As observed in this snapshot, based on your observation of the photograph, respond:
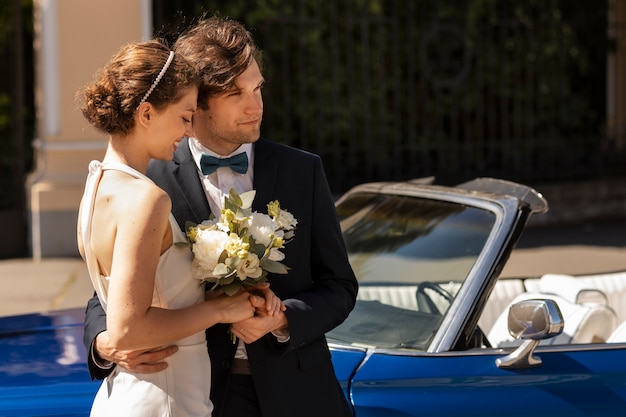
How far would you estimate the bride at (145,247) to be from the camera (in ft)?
7.25

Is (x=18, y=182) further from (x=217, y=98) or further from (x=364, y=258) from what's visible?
(x=217, y=98)

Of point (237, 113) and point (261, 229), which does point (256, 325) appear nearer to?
point (261, 229)

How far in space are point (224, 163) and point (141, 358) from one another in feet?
1.74

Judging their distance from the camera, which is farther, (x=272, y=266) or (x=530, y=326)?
(x=530, y=326)

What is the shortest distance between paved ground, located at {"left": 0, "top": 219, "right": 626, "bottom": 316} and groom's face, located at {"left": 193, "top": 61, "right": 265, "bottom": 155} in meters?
5.15

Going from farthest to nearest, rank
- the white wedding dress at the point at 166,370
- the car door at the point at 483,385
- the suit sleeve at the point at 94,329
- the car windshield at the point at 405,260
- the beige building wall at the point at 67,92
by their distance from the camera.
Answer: the beige building wall at the point at 67,92, the car windshield at the point at 405,260, the car door at the point at 483,385, the suit sleeve at the point at 94,329, the white wedding dress at the point at 166,370

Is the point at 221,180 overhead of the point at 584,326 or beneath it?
overhead

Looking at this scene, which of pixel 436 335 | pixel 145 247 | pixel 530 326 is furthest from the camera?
pixel 436 335

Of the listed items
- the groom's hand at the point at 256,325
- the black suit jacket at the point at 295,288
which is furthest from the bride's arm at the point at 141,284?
the black suit jacket at the point at 295,288

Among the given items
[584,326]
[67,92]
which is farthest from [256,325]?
[67,92]

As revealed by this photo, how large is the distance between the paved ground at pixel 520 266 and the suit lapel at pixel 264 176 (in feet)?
16.6

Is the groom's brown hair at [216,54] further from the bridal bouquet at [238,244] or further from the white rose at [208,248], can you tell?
the white rose at [208,248]

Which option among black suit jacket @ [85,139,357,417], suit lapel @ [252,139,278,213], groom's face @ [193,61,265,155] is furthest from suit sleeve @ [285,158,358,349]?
groom's face @ [193,61,265,155]

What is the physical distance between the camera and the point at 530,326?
9.70 ft
